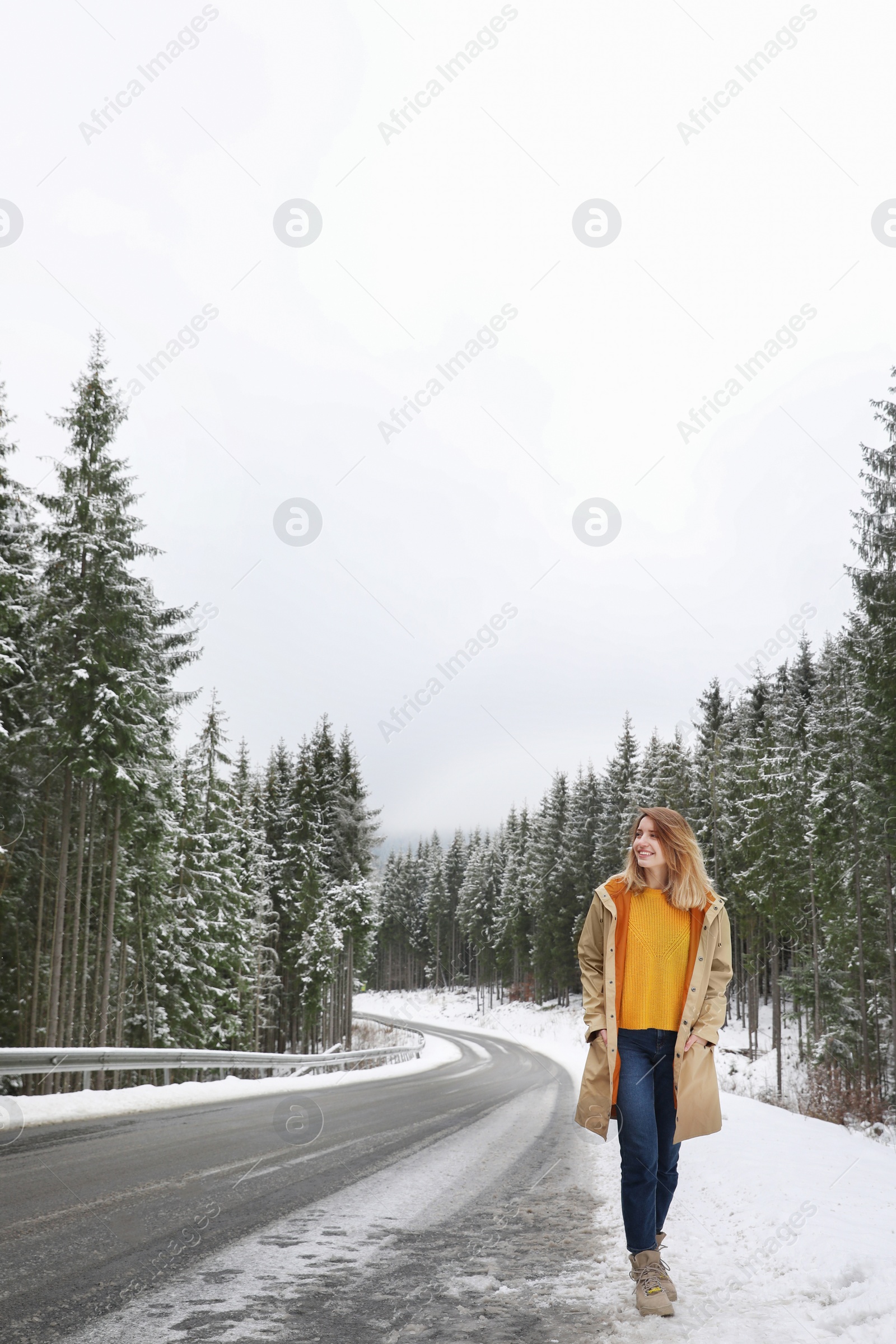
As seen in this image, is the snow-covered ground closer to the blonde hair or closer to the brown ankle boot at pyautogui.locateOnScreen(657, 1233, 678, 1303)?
the brown ankle boot at pyautogui.locateOnScreen(657, 1233, 678, 1303)

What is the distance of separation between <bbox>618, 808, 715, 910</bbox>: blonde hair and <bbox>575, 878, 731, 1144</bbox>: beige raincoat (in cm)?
7

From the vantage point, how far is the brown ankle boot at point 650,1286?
3.79 m

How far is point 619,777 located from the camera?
5800 centimetres

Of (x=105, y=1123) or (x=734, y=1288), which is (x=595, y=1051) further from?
(x=105, y=1123)

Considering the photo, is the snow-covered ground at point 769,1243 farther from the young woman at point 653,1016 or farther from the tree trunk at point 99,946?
the tree trunk at point 99,946

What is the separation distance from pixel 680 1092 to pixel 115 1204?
375cm

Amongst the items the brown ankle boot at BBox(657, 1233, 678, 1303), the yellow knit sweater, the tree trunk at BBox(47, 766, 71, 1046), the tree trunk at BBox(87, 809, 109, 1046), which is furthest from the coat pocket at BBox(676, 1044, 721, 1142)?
the tree trunk at BBox(87, 809, 109, 1046)

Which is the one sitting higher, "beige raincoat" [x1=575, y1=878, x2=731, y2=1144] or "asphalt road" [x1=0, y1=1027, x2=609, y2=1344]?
"beige raincoat" [x1=575, y1=878, x2=731, y2=1144]

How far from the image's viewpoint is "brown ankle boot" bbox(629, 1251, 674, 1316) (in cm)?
379

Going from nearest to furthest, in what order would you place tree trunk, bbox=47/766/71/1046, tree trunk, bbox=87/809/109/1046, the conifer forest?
tree trunk, bbox=47/766/71/1046
the conifer forest
tree trunk, bbox=87/809/109/1046

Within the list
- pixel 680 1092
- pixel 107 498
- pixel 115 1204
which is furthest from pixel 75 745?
pixel 680 1092

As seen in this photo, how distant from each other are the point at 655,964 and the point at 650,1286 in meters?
1.34

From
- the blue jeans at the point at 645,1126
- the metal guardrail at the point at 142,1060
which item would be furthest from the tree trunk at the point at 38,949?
the blue jeans at the point at 645,1126

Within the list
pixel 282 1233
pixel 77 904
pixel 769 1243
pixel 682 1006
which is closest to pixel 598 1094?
pixel 682 1006
